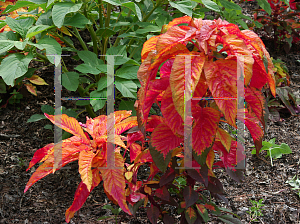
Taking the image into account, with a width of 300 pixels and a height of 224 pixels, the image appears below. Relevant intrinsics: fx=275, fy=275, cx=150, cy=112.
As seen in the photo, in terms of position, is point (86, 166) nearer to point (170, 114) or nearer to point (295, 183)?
point (170, 114)

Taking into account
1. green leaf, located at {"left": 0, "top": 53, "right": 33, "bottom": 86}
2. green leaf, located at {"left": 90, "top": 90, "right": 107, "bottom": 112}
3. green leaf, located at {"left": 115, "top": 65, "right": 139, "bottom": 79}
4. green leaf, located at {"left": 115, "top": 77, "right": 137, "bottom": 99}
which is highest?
green leaf, located at {"left": 0, "top": 53, "right": 33, "bottom": 86}

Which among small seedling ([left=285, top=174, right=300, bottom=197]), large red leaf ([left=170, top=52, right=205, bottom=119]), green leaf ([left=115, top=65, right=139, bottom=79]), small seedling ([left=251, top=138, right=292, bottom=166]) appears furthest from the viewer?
small seedling ([left=251, top=138, right=292, bottom=166])

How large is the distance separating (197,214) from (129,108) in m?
0.72

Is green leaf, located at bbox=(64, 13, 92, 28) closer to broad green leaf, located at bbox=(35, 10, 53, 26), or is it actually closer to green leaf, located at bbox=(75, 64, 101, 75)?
broad green leaf, located at bbox=(35, 10, 53, 26)

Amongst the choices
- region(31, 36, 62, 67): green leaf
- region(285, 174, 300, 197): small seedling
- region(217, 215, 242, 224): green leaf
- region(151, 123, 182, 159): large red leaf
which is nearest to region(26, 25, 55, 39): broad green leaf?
region(31, 36, 62, 67): green leaf

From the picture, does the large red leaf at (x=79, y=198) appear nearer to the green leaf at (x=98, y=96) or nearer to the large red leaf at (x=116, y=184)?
the large red leaf at (x=116, y=184)

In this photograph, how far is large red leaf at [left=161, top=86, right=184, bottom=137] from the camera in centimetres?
83

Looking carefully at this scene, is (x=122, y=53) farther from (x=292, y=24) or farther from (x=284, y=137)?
(x=292, y=24)

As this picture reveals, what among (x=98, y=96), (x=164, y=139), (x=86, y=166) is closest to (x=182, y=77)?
(x=164, y=139)

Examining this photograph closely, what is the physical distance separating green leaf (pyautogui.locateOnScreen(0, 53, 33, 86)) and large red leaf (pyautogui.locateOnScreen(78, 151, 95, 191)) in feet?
1.47

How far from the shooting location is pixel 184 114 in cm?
73

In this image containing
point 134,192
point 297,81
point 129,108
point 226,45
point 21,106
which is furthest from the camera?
point 297,81

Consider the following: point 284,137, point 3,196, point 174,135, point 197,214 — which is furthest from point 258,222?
point 3,196

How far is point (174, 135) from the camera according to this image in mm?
914
